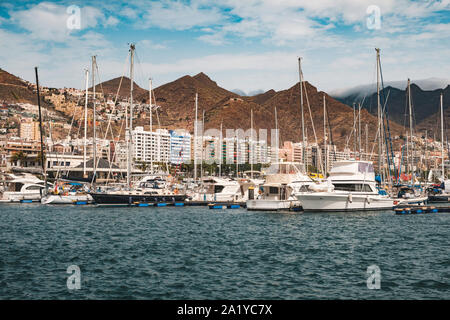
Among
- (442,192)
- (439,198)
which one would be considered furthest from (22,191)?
(442,192)

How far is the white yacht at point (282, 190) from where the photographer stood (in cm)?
5706

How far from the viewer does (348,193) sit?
180 ft

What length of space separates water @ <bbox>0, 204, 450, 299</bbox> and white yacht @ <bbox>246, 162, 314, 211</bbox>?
34.9ft

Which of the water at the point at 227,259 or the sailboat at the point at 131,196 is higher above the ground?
the sailboat at the point at 131,196

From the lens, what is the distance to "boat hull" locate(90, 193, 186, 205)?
68.0m

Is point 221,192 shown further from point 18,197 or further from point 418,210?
point 18,197

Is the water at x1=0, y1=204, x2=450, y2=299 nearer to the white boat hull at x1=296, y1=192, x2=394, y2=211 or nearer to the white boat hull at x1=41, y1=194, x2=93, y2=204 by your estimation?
the white boat hull at x1=296, y1=192, x2=394, y2=211

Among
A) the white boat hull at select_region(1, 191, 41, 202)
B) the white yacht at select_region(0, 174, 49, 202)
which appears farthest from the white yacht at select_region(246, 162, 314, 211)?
the white boat hull at select_region(1, 191, 41, 202)

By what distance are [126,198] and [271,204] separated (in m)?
23.2

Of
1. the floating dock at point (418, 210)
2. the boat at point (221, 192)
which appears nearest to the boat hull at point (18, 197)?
the boat at point (221, 192)

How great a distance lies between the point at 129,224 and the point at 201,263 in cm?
2180

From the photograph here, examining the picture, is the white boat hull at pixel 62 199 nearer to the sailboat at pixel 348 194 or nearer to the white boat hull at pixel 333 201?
the white boat hull at pixel 333 201

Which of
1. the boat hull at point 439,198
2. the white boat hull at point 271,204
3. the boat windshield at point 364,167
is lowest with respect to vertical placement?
the boat hull at point 439,198
